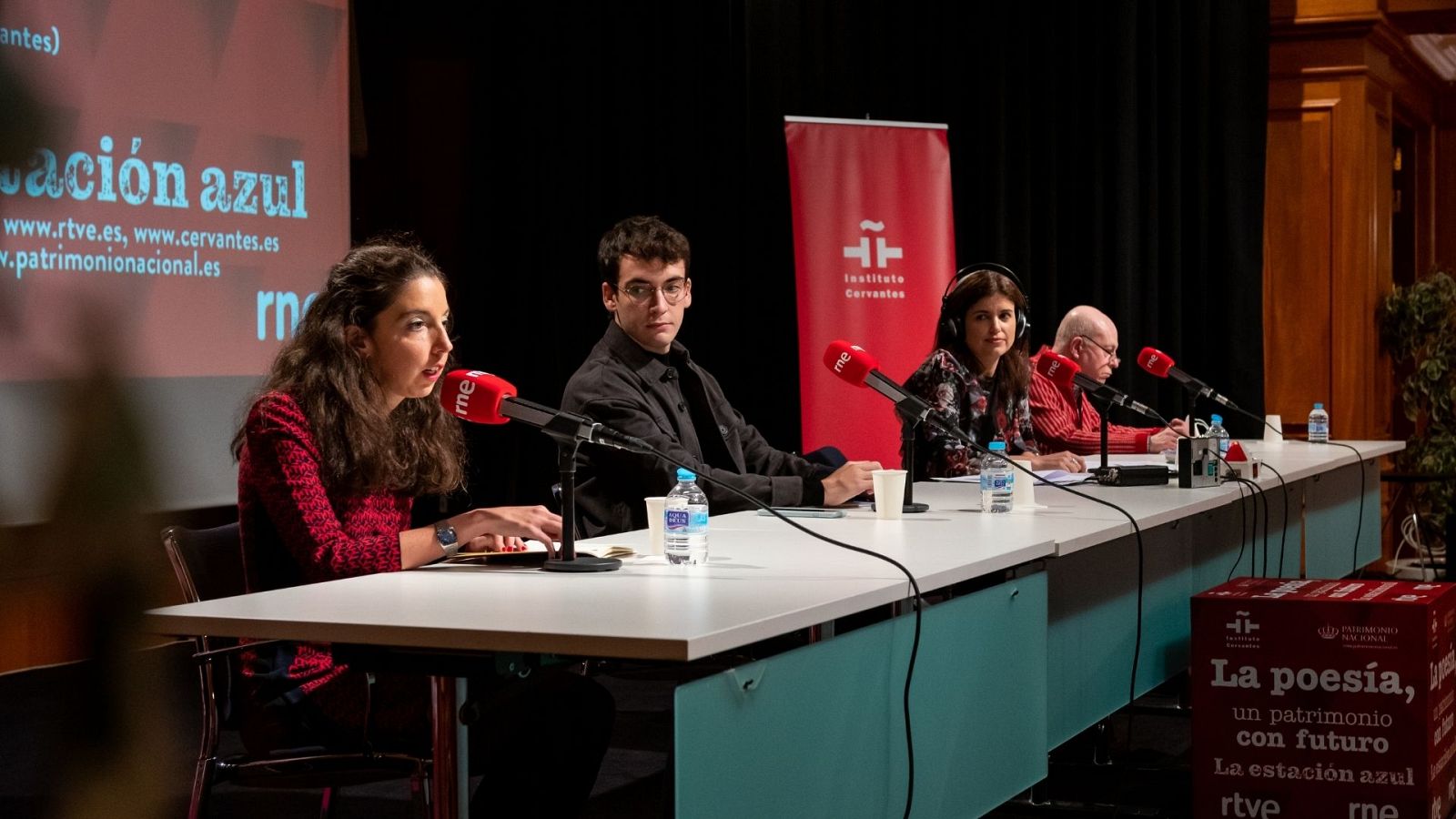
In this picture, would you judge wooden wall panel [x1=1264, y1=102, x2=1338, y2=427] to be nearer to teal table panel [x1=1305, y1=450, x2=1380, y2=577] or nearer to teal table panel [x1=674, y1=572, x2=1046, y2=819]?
teal table panel [x1=1305, y1=450, x2=1380, y2=577]

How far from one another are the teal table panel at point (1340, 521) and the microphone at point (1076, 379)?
98cm

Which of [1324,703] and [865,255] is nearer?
[1324,703]

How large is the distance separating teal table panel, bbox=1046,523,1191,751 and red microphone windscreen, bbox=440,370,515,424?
111 cm

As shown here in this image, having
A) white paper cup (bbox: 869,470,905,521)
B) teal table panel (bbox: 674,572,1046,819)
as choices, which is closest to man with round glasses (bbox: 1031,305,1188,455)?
white paper cup (bbox: 869,470,905,521)

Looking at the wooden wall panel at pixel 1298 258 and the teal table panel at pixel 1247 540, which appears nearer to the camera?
the teal table panel at pixel 1247 540

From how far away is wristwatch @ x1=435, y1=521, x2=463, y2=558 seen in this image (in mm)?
1969

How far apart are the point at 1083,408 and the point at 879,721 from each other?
2.77 meters

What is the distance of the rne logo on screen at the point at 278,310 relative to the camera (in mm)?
3988

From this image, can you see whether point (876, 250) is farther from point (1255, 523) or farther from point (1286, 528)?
point (1255, 523)

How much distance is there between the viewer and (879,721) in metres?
1.91

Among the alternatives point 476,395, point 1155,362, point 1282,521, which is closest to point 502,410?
point 476,395

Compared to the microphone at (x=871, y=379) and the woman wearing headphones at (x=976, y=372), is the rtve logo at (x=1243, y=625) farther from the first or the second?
the woman wearing headphones at (x=976, y=372)

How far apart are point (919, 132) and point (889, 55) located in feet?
2.27

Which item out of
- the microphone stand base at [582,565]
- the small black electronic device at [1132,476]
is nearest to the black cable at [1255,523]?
the small black electronic device at [1132,476]
